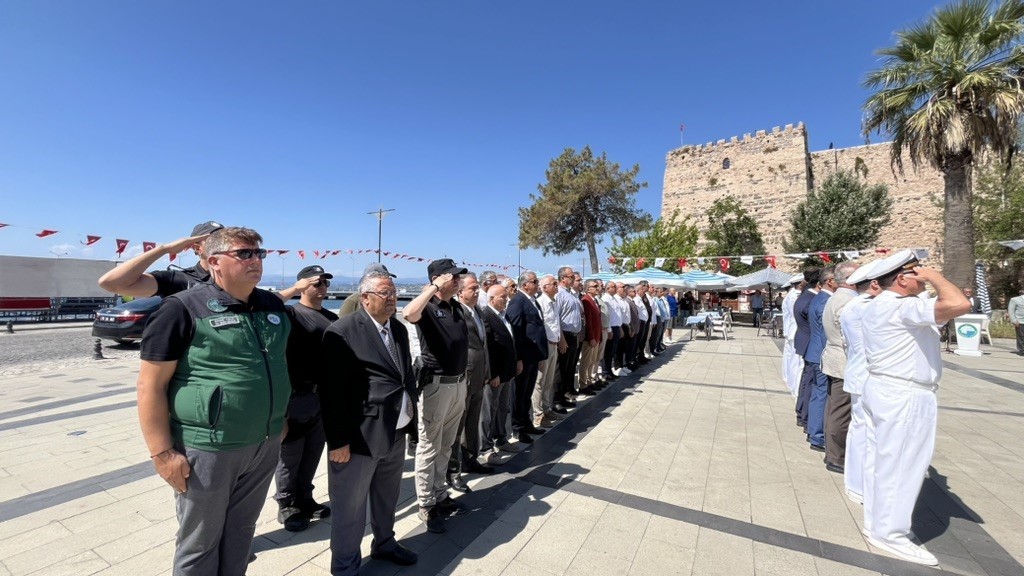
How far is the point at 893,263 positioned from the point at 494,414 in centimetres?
337

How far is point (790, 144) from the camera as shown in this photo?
30062mm

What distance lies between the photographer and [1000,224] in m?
18.6

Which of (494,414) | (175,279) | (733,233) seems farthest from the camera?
(733,233)

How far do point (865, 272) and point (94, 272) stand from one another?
1101 inches

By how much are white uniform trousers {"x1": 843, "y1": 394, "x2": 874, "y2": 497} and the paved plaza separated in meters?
0.17

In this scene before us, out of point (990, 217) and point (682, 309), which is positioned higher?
point (990, 217)

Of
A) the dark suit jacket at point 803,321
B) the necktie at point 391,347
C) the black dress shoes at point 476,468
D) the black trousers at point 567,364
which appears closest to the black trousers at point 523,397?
the black dress shoes at point 476,468

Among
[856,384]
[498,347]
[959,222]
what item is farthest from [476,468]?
[959,222]

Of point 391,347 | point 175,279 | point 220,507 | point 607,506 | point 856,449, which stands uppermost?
point 175,279

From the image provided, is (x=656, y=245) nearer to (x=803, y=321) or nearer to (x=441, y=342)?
(x=803, y=321)

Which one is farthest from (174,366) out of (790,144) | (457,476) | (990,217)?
(790,144)

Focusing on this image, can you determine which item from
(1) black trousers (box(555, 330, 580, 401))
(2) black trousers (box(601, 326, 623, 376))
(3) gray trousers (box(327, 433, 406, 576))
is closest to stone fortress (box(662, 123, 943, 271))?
(2) black trousers (box(601, 326, 623, 376))

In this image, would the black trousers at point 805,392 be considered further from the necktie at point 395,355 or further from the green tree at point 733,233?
the green tree at point 733,233

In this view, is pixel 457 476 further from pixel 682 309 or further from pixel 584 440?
pixel 682 309
